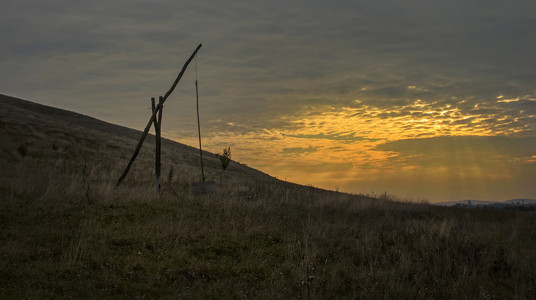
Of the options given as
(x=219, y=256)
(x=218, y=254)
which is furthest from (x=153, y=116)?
(x=219, y=256)

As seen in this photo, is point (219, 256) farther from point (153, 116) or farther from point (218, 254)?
point (153, 116)

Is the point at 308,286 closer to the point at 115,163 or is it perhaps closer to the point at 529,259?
the point at 529,259

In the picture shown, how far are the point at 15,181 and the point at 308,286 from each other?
14.3 meters

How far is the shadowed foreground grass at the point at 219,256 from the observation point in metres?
7.20

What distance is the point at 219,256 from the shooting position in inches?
363

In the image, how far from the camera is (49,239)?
9359 millimetres

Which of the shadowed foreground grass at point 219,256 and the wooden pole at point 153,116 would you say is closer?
the shadowed foreground grass at point 219,256

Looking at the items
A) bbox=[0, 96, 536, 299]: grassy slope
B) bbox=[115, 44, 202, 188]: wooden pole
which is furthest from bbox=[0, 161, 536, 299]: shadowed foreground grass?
bbox=[115, 44, 202, 188]: wooden pole

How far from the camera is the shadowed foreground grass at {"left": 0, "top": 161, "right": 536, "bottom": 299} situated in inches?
283

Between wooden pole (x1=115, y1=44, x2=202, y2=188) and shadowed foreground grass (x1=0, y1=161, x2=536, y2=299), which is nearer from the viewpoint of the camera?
shadowed foreground grass (x1=0, y1=161, x2=536, y2=299)

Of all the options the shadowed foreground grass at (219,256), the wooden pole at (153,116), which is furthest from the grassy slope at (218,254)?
the wooden pole at (153,116)

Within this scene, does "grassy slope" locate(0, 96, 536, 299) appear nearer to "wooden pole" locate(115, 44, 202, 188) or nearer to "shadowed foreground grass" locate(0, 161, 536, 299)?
"shadowed foreground grass" locate(0, 161, 536, 299)

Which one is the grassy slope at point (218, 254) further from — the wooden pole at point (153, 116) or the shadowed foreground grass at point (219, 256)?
the wooden pole at point (153, 116)

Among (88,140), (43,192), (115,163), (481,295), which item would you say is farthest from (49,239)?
(88,140)
